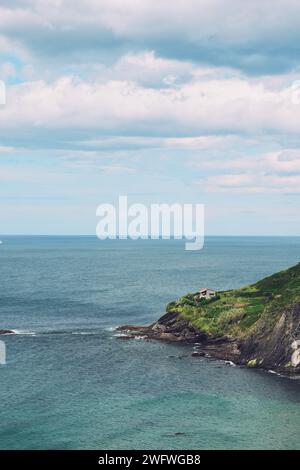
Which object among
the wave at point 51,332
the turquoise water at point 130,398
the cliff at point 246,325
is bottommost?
the turquoise water at point 130,398

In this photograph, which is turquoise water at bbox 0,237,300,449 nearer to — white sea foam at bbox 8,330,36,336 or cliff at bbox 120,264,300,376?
white sea foam at bbox 8,330,36,336

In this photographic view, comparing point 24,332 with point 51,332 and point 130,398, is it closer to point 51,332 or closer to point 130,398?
point 51,332

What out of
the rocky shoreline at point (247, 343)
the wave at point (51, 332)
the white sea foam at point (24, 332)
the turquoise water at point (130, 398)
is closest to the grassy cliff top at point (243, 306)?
the rocky shoreline at point (247, 343)

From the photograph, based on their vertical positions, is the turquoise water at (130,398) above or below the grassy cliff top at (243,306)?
below

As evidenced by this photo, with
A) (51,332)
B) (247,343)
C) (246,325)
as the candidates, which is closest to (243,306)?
(246,325)

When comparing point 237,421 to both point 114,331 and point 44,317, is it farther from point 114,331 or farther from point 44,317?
point 44,317

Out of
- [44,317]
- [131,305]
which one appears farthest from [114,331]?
[131,305]

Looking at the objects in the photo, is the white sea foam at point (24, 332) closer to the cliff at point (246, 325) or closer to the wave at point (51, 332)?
the wave at point (51, 332)

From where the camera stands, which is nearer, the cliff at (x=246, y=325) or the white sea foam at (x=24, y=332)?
the cliff at (x=246, y=325)

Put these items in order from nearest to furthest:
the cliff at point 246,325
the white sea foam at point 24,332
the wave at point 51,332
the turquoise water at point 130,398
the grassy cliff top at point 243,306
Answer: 1. the turquoise water at point 130,398
2. the cliff at point 246,325
3. the grassy cliff top at point 243,306
4. the white sea foam at point 24,332
5. the wave at point 51,332
